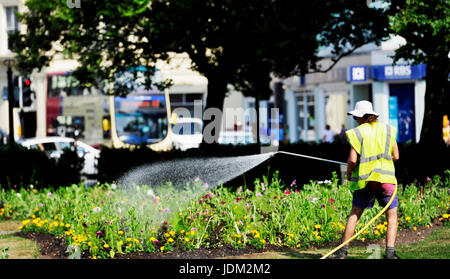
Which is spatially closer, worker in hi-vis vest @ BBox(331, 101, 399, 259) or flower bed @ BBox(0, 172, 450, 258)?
worker in hi-vis vest @ BBox(331, 101, 399, 259)

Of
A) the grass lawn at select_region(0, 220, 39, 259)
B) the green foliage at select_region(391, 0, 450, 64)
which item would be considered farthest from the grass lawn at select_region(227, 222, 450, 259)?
the green foliage at select_region(391, 0, 450, 64)

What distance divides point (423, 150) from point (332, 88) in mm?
24038

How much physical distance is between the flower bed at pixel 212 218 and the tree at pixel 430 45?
261cm

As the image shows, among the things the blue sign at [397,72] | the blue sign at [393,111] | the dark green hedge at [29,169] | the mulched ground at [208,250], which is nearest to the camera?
the mulched ground at [208,250]

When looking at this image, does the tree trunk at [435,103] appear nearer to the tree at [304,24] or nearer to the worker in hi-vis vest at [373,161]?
the tree at [304,24]

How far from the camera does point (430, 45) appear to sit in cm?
1316

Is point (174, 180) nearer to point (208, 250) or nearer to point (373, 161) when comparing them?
point (208, 250)

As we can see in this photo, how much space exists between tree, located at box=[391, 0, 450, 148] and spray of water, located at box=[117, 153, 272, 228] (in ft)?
10.1

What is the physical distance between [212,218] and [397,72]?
23.3m

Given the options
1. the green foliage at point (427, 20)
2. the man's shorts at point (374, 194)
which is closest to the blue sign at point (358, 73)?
the green foliage at point (427, 20)

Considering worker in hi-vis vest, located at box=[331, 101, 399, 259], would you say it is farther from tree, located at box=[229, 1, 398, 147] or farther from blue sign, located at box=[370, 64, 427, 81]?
blue sign, located at box=[370, 64, 427, 81]

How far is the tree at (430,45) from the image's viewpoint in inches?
478

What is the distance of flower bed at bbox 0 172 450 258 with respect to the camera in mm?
9102

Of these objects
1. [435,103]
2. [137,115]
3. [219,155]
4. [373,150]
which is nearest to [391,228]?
[373,150]
